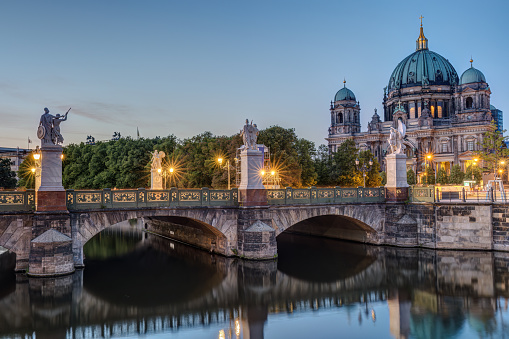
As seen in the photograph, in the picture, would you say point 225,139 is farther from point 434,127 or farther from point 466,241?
point 434,127

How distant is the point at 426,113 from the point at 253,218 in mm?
91156

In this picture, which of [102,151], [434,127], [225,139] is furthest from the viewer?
[434,127]

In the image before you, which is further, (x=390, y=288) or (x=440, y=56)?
(x=440, y=56)

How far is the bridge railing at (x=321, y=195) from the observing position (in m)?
27.6

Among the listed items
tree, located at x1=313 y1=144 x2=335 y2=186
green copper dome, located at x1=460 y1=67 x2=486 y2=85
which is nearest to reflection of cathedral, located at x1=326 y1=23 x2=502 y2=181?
green copper dome, located at x1=460 y1=67 x2=486 y2=85

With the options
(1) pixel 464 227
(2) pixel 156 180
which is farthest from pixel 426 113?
(2) pixel 156 180

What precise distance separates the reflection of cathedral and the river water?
77.8 metres

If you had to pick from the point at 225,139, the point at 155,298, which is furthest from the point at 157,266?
the point at 225,139

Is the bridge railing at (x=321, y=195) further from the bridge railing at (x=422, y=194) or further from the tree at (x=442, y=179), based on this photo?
the tree at (x=442, y=179)

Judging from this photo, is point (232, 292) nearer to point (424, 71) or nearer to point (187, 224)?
point (187, 224)

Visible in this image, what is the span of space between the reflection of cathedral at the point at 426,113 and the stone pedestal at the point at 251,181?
79.8 metres

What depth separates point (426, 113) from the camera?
106 metres

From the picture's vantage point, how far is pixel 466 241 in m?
29.2

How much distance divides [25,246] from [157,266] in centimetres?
739
